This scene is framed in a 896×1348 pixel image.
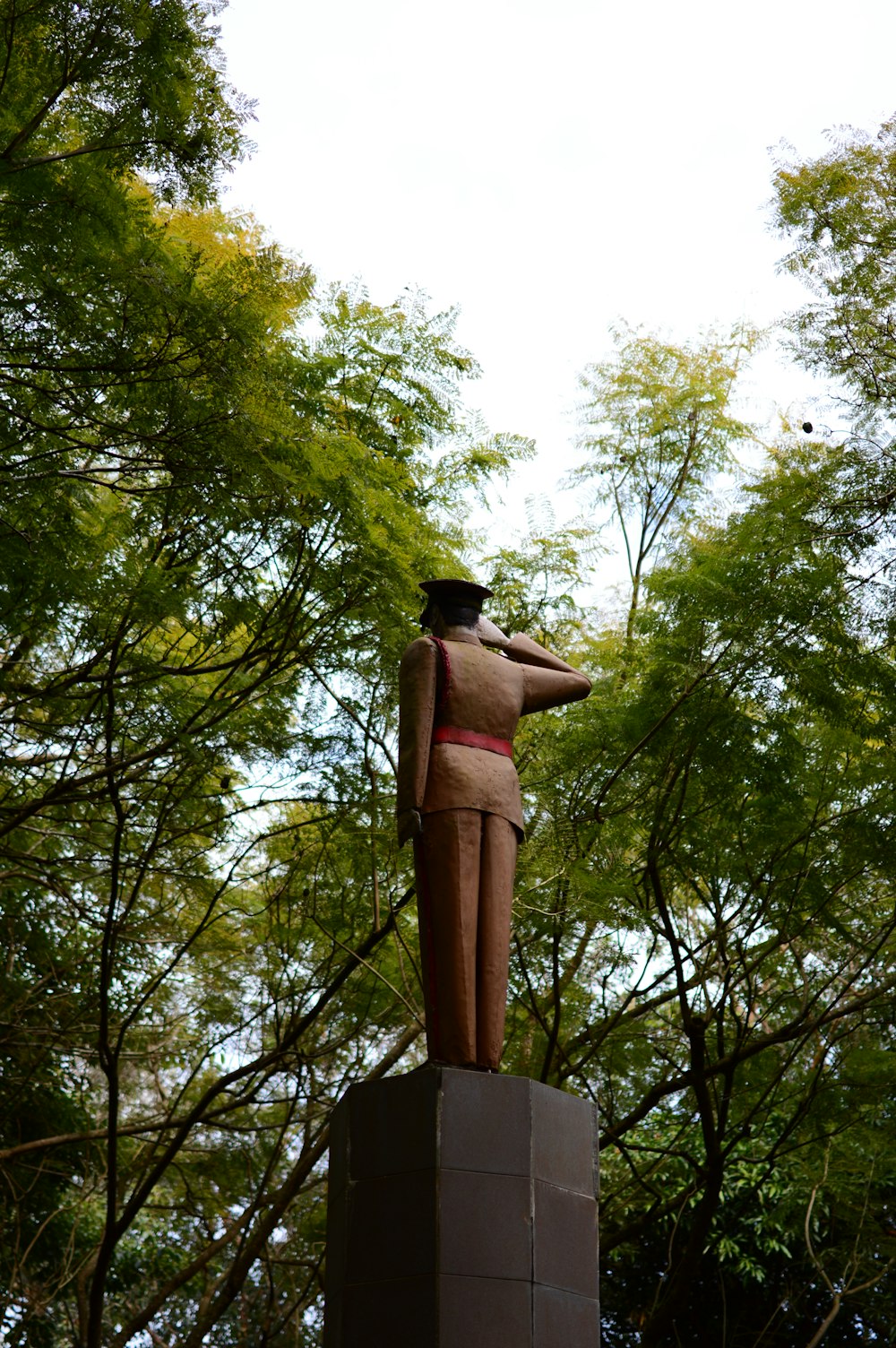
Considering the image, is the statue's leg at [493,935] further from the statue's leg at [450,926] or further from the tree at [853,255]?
the tree at [853,255]

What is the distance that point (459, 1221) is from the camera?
5148 mm

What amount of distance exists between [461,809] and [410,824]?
22cm

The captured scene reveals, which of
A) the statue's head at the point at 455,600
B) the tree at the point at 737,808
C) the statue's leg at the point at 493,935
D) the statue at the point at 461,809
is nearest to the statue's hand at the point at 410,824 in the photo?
the statue at the point at 461,809

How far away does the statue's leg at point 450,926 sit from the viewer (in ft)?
18.5

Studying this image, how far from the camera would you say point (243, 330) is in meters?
7.52

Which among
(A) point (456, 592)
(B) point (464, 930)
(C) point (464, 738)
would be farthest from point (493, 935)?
(A) point (456, 592)

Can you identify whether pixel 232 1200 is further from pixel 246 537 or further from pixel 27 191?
pixel 27 191

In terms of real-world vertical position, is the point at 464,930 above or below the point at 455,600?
below

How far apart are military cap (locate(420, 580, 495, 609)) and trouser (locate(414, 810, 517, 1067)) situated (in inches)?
40.3

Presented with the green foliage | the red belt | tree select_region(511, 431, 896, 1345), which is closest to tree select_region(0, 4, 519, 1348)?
the green foliage

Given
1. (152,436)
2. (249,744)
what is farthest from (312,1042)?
(152,436)

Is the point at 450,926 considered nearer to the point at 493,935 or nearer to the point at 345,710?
→ the point at 493,935

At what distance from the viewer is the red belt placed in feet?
20.0

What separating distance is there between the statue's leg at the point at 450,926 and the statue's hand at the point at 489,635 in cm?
93
